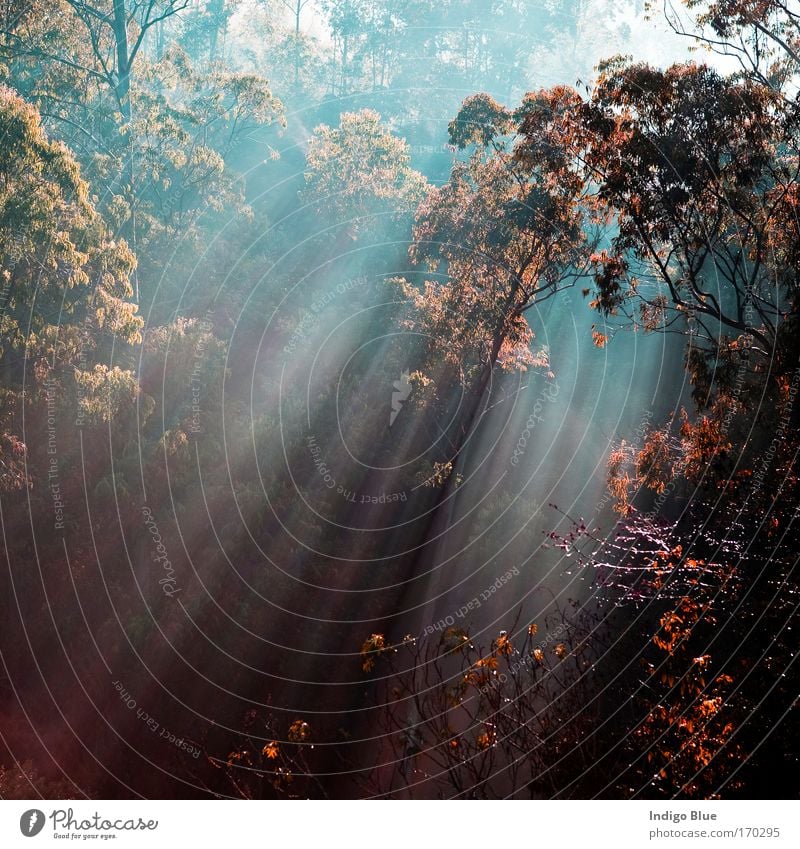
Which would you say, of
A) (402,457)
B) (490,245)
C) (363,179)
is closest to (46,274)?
→ (490,245)

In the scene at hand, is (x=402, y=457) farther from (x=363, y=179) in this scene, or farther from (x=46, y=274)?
(x=363, y=179)

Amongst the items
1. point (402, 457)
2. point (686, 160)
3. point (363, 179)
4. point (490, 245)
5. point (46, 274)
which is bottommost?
point (402, 457)

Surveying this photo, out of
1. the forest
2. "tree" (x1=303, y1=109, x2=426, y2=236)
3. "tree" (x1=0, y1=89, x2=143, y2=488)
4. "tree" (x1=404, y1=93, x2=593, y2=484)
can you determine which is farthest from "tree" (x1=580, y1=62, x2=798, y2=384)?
"tree" (x1=303, y1=109, x2=426, y2=236)

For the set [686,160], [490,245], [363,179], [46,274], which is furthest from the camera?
[363,179]

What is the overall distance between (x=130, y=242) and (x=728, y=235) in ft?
72.7

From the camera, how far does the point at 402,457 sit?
2548 centimetres

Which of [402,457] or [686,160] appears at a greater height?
[686,160]

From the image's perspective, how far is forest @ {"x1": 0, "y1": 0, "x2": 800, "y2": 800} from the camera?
977cm

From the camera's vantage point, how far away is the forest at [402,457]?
32.1 feet

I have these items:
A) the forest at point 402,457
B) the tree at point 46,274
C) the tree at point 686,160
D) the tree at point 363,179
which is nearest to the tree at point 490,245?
the forest at point 402,457

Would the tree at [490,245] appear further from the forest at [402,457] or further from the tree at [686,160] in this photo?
the tree at [686,160]

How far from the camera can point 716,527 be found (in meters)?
11.8

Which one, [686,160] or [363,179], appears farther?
[363,179]

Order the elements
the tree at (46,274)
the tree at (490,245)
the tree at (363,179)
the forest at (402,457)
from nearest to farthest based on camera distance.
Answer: the forest at (402,457) → the tree at (46,274) → the tree at (490,245) → the tree at (363,179)
